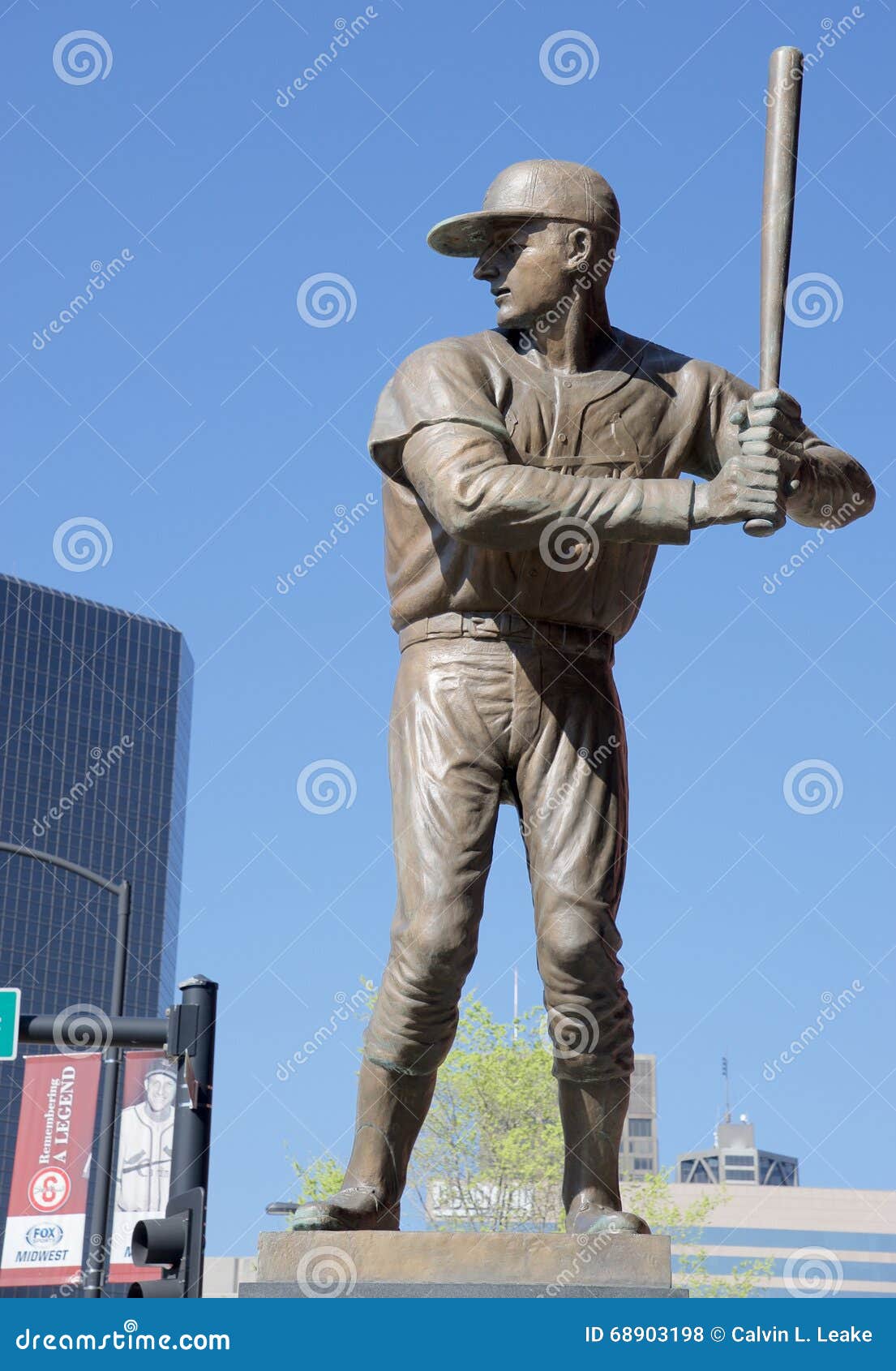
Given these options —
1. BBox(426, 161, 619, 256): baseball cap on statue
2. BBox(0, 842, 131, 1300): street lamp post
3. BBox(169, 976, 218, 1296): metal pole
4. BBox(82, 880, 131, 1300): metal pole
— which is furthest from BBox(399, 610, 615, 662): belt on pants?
BBox(82, 880, 131, 1300): metal pole

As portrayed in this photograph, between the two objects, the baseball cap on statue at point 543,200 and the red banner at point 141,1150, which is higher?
the baseball cap on statue at point 543,200

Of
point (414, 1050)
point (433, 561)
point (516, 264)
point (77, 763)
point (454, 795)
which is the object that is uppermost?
point (77, 763)

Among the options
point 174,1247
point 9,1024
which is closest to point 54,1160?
point 9,1024

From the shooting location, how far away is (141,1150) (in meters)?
14.9

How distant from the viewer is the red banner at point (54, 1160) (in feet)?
53.3

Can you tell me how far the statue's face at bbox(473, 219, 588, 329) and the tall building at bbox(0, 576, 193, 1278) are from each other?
94.0 metres

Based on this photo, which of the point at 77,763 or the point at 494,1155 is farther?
the point at 77,763

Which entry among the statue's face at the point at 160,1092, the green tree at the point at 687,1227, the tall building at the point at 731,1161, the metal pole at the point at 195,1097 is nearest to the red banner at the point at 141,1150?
the statue's face at the point at 160,1092

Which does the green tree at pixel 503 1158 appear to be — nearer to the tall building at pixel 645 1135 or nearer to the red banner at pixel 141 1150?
the red banner at pixel 141 1150

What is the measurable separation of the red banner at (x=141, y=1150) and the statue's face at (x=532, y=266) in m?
9.22

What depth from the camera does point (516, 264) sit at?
643 centimetres
